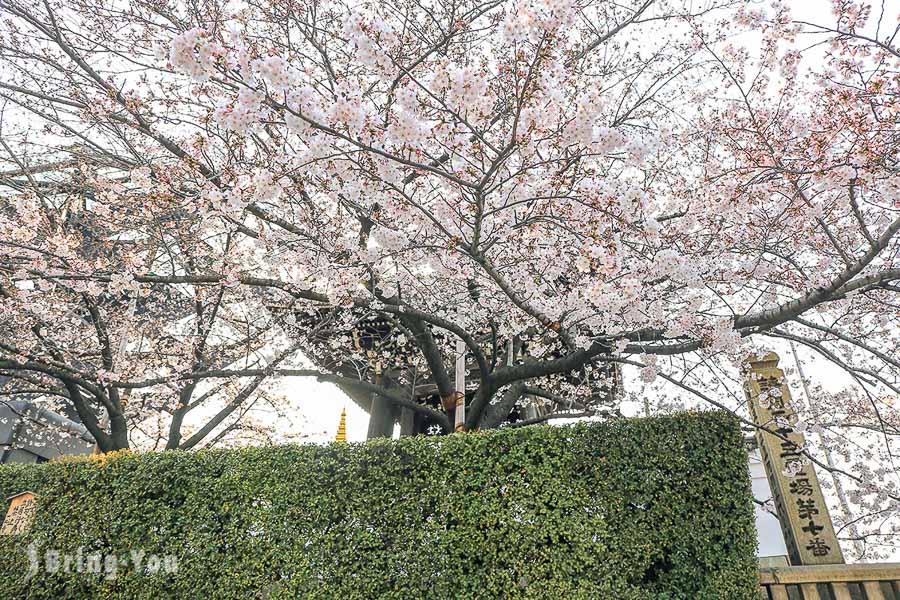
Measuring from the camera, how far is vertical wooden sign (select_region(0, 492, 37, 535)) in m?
4.56

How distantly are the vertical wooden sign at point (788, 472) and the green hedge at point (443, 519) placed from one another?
0.79 metres

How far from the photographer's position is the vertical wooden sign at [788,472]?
3.62 meters

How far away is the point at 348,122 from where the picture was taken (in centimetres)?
239

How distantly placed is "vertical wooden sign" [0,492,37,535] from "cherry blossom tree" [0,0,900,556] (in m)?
1.20

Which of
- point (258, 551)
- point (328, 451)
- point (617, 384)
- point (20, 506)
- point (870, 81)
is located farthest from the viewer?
point (617, 384)

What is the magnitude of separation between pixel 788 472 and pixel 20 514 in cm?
712

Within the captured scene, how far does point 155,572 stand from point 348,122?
4002 millimetres

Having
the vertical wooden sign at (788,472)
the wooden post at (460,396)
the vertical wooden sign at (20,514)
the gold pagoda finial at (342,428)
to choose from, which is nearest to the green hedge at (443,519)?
the vertical wooden sign at (20,514)

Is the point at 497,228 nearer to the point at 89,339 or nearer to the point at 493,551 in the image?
the point at 493,551

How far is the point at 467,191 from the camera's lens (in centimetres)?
340

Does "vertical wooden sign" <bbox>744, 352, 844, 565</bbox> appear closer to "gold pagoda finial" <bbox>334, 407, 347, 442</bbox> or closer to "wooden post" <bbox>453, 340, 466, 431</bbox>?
"wooden post" <bbox>453, 340, 466, 431</bbox>

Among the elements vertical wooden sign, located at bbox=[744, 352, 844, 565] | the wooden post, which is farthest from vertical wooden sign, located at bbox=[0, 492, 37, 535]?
vertical wooden sign, located at bbox=[744, 352, 844, 565]

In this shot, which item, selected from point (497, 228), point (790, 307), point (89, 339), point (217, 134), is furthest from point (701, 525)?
point (89, 339)

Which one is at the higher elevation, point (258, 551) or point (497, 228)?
point (497, 228)
